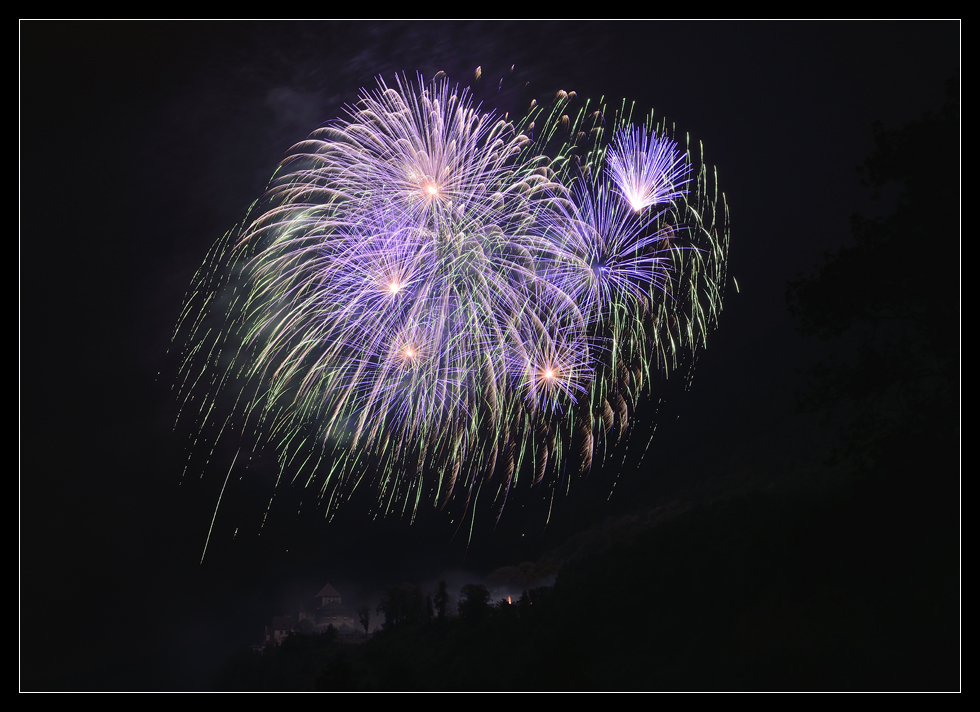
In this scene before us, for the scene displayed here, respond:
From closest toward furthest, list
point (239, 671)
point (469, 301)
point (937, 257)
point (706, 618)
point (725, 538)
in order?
point (937, 257) → point (469, 301) → point (706, 618) → point (725, 538) → point (239, 671)

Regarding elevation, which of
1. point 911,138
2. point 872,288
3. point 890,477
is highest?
point 911,138

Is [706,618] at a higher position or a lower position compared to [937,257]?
lower

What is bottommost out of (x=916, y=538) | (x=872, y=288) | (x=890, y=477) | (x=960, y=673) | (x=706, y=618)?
(x=960, y=673)

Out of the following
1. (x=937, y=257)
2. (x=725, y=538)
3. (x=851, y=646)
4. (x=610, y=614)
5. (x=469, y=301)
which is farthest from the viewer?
(x=610, y=614)

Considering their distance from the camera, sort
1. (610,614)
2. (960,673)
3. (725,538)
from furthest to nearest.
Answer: (610,614), (725,538), (960,673)

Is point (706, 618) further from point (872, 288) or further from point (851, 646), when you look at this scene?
point (872, 288)

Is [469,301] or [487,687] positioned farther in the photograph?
[487,687]

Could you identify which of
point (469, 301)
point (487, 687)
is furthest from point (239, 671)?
point (469, 301)
